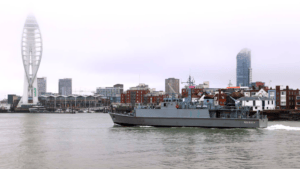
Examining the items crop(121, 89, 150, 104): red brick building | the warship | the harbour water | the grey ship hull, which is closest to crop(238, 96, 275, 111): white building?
the warship

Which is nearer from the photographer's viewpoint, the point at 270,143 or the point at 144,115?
the point at 270,143

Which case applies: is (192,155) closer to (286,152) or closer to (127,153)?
(127,153)

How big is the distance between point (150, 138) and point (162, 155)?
11387 millimetres

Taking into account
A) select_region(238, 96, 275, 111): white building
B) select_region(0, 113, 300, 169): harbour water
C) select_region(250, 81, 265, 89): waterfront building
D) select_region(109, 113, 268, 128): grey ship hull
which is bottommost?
select_region(0, 113, 300, 169): harbour water

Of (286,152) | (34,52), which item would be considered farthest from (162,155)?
(34,52)

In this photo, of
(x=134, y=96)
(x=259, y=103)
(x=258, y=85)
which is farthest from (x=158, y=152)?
(x=134, y=96)

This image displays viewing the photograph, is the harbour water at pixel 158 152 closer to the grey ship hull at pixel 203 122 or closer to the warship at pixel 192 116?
the grey ship hull at pixel 203 122

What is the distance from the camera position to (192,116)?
50.8m

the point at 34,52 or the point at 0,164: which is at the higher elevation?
Answer: the point at 34,52

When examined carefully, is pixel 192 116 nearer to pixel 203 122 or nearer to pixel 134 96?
pixel 203 122

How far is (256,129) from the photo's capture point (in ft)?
166

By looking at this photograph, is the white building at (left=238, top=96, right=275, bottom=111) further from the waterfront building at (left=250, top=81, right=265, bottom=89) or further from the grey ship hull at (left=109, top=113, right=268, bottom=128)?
the grey ship hull at (left=109, top=113, right=268, bottom=128)

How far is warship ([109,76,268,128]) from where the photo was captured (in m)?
50.2

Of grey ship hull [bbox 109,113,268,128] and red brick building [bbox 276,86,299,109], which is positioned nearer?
grey ship hull [bbox 109,113,268,128]
